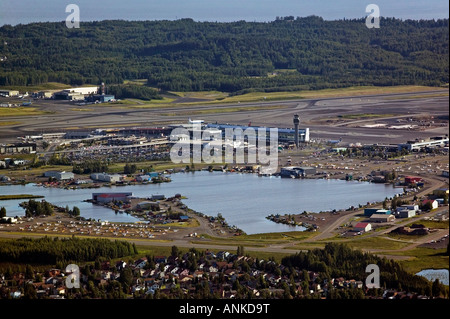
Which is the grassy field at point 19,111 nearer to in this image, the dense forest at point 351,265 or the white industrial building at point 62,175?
the white industrial building at point 62,175

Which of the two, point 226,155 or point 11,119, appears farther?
point 11,119

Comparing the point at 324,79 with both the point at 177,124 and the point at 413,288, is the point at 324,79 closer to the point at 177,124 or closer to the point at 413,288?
the point at 177,124

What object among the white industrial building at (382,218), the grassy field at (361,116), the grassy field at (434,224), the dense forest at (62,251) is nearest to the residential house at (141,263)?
the dense forest at (62,251)

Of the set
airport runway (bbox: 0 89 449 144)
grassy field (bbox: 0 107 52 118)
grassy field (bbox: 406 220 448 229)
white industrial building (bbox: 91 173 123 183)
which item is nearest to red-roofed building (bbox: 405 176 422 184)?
grassy field (bbox: 406 220 448 229)

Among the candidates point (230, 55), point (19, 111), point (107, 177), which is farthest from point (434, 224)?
point (230, 55)

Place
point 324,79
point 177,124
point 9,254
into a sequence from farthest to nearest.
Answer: point 324,79 < point 177,124 < point 9,254

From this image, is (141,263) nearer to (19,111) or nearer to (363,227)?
(363,227)
